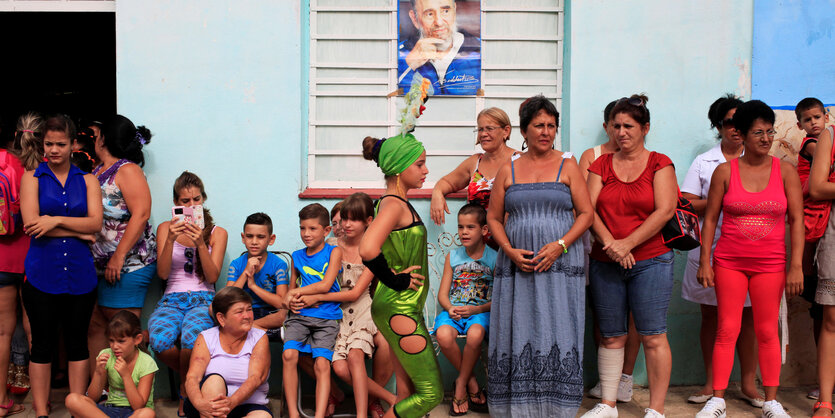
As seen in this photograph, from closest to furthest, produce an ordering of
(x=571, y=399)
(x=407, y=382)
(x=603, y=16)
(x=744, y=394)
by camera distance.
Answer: (x=407, y=382)
(x=571, y=399)
(x=744, y=394)
(x=603, y=16)

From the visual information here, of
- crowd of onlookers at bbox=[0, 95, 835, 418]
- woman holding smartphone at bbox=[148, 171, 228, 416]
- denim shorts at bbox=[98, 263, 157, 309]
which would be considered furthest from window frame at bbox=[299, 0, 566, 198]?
denim shorts at bbox=[98, 263, 157, 309]

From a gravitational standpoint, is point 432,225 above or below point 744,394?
above

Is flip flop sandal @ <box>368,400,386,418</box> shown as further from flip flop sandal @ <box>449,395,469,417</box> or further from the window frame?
the window frame

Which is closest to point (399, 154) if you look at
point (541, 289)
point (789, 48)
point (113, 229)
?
point (541, 289)

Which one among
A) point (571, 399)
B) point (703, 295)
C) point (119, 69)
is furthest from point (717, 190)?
point (119, 69)

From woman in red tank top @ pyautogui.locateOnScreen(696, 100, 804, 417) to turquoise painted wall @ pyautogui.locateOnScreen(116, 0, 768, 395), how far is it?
0.92m

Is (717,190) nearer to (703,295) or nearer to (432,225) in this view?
(703,295)

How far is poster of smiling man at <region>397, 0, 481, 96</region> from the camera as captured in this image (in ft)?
18.0

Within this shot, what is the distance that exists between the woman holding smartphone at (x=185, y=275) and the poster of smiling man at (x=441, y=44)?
6.04 feet

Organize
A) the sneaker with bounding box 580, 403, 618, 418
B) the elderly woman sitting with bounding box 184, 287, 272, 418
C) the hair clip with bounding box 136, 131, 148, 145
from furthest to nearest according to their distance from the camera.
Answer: the hair clip with bounding box 136, 131, 148, 145 → the sneaker with bounding box 580, 403, 618, 418 → the elderly woman sitting with bounding box 184, 287, 272, 418

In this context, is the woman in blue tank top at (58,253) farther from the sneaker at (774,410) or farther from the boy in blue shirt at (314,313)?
the sneaker at (774,410)

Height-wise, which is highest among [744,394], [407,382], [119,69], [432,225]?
[119,69]

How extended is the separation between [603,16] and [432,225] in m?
2.10

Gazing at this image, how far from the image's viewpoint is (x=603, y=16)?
211 inches
